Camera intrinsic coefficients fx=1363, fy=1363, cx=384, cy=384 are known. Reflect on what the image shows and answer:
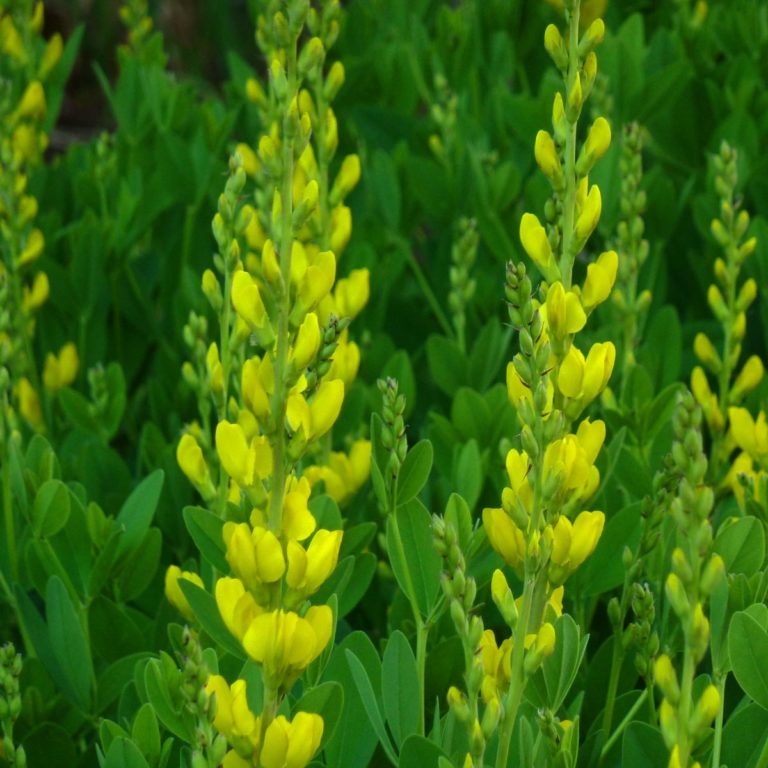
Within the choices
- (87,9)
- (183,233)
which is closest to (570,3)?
(183,233)

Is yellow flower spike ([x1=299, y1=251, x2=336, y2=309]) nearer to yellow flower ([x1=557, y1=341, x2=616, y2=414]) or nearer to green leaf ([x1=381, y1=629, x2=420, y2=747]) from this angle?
yellow flower ([x1=557, y1=341, x2=616, y2=414])

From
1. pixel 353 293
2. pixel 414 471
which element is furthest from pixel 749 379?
pixel 414 471

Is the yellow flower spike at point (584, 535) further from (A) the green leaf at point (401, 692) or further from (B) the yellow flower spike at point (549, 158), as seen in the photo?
(B) the yellow flower spike at point (549, 158)

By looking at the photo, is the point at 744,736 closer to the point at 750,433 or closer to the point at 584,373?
the point at 584,373

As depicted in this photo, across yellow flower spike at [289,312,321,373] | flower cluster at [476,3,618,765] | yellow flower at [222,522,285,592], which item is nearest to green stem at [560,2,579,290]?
flower cluster at [476,3,618,765]

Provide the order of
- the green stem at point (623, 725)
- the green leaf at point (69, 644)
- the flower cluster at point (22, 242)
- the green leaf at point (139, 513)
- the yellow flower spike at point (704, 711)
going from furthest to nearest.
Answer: the flower cluster at point (22, 242)
the green leaf at point (139, 513)
the green leaf at point (69, 644)
the green stem at point (623, 725)
the yellow flower spike at point (704, 711)

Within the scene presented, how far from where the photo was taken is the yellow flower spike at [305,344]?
1041mm

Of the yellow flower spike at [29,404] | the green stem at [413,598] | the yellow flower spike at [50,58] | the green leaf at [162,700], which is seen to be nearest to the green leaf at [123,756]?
the green leaf at [162,700]

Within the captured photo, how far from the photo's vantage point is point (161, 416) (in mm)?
2127

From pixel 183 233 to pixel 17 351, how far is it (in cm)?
58

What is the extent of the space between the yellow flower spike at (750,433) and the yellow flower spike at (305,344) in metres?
0.78

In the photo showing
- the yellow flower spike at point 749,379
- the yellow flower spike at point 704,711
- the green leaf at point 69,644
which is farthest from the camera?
the yellow flower spike at point 749,379

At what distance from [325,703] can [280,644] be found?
140mm

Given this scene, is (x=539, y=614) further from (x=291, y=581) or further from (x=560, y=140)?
(x=560, y=140)
